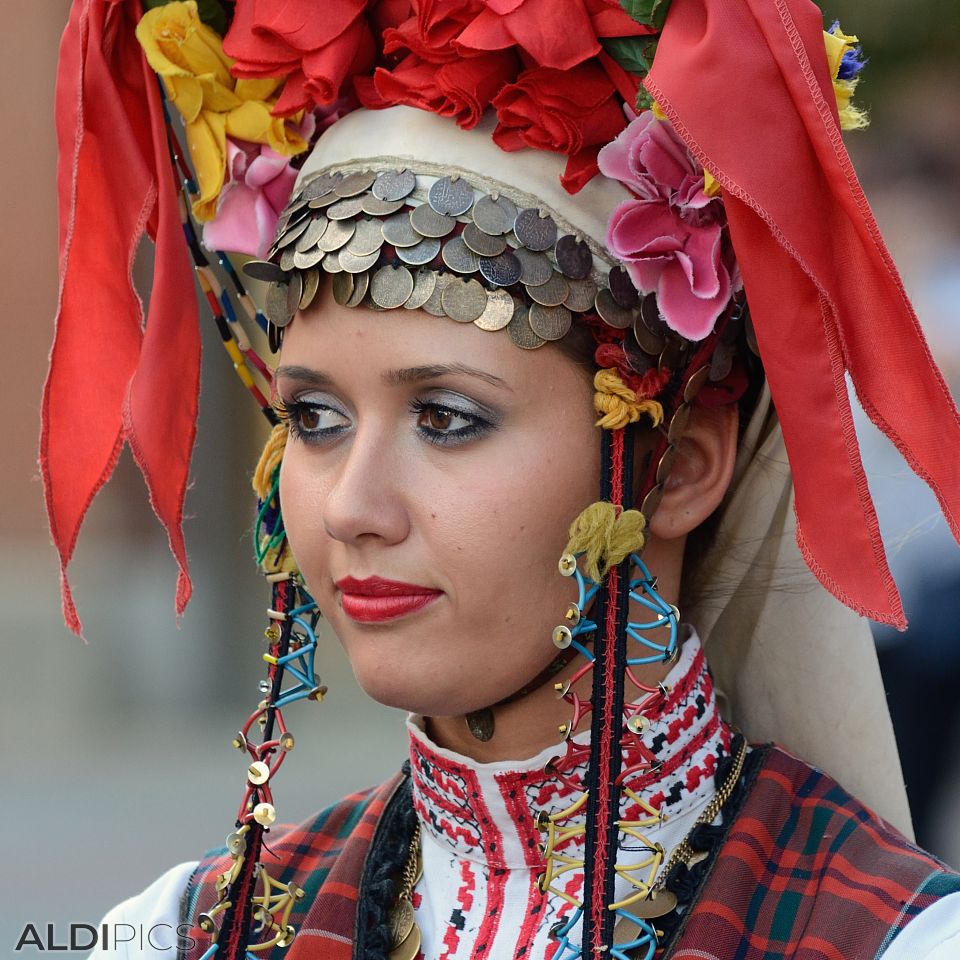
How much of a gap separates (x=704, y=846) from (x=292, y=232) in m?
0.89

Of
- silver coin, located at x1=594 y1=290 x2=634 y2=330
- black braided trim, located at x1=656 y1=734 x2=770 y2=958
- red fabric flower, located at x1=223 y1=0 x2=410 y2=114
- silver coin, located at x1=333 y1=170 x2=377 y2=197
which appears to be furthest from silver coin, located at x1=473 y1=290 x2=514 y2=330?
black braided trim, located at x1=656 y1=734 x2=770 y2=958

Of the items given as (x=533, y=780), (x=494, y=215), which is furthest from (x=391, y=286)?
(x=533, y=780)

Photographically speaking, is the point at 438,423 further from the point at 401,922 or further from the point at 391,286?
the point at 401,922

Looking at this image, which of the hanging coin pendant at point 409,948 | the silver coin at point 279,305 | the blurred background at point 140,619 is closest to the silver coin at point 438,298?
the silver coin at point 279,305

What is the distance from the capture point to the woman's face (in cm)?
156

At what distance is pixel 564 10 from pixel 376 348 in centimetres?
43

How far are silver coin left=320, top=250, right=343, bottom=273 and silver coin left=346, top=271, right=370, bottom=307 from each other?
0.03 meters

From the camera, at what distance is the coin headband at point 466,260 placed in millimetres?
1577

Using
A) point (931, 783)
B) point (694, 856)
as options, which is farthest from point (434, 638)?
point (931, 783)

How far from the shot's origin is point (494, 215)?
1.60 metres

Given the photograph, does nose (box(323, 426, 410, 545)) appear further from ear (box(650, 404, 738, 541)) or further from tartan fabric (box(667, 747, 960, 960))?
tartan fabric (box(667, 747, 960, 960))

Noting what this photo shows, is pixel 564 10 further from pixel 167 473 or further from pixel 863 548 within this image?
pixel 167 473

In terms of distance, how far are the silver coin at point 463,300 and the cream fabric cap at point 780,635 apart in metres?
0.26

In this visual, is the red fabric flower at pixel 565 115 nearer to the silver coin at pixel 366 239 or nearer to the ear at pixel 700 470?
the silver coin at pixel 366 239
